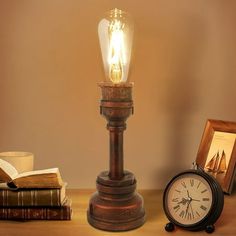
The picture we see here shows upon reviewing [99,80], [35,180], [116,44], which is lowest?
[35,180]

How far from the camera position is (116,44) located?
2.89 ft

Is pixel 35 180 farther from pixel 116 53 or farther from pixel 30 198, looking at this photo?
pixel 116 53

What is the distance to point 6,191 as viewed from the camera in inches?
32.1

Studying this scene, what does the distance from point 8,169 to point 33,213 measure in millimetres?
127

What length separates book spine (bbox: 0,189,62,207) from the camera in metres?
0.81

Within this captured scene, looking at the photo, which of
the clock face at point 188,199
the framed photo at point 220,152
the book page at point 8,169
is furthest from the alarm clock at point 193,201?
the book page at point 8,169

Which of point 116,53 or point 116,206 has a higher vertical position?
point 116,53

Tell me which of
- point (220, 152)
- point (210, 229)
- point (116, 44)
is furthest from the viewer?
point (220, 152)

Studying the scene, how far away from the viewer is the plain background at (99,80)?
1.06 metres

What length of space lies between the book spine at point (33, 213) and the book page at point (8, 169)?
8 cm

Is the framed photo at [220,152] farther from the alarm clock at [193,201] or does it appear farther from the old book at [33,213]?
the old book at [33,213]

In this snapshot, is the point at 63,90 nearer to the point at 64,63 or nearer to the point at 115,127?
the point at 64,63

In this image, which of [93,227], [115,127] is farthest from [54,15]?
[93,227]

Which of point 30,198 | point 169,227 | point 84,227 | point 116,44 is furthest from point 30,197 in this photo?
point 116,44
